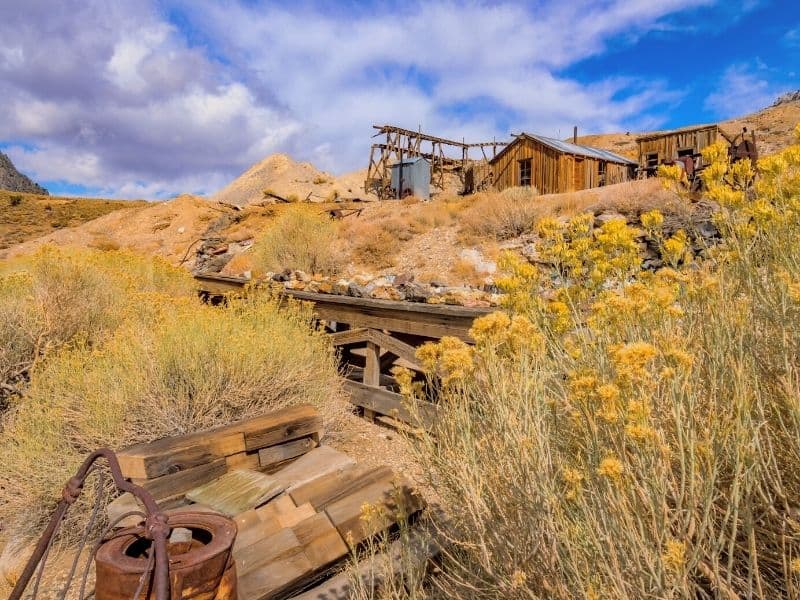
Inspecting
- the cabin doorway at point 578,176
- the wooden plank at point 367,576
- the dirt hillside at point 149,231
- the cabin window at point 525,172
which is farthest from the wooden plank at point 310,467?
the cabin window at point 525,172

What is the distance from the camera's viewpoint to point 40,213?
32000 millimetres

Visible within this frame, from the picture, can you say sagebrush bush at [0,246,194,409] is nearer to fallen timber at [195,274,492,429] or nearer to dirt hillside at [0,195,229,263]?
fallen timber at [195,274,492,429]

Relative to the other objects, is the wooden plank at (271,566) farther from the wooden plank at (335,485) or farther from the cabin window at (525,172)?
the cabin window at (525,172)

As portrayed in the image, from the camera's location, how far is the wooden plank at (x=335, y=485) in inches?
136

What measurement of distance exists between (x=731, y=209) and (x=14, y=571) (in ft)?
14.7

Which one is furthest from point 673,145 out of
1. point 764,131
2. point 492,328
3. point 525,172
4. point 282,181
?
point 492,328

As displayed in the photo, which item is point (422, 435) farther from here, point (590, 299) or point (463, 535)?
point (590, 299)

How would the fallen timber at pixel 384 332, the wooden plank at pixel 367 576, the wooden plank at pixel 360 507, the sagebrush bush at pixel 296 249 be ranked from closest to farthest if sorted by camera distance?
the wooden plank at pixel 367 576, the wooden plank at pixel 360 507, the fallen timber at pixel 384 332, the sagebrush bush at pixel 296 249

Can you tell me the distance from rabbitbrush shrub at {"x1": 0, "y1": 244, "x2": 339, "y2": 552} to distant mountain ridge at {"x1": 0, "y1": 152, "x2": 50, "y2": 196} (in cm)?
5622

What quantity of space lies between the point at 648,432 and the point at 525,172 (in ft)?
77.1

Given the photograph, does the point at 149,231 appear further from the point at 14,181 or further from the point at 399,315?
the point at 14,181

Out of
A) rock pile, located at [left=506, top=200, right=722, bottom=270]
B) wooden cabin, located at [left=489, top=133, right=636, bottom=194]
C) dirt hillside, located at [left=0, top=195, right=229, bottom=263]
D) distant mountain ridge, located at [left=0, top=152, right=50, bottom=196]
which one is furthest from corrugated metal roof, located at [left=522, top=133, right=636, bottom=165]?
distant mountain ridge, located at [left=0, top=152, right=50, bottom=196]

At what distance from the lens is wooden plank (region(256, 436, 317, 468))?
3980 mm

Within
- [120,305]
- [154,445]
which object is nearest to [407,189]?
[120,305]
